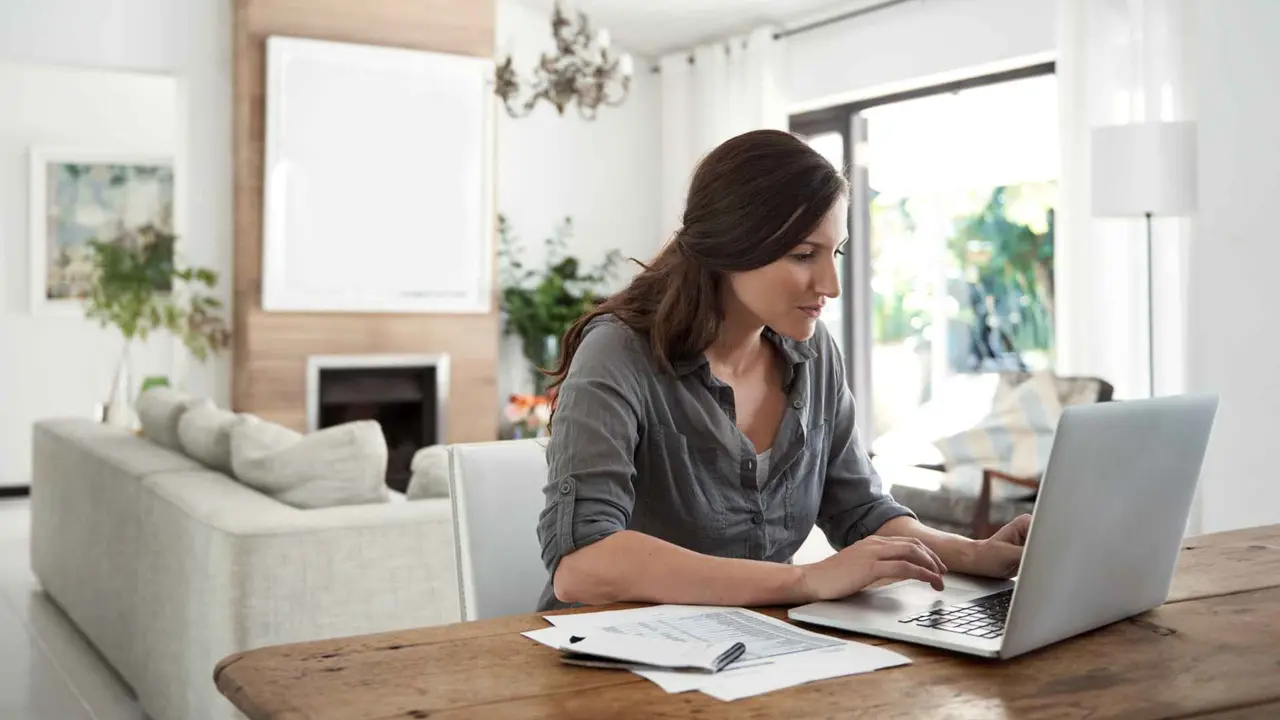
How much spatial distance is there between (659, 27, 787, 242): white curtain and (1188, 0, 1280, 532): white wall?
335 cm

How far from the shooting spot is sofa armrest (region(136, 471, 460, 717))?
269 centimetres

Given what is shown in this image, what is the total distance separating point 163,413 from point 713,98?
4.61 meters

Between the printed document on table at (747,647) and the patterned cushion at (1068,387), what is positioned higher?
the patterned cushion at (1068,387)

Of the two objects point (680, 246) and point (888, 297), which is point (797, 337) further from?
point (888, 297)

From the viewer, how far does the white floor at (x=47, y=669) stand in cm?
347

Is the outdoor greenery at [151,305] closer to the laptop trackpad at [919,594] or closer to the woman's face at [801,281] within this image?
the woman's face at [801,281]

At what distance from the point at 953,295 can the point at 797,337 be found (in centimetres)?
510

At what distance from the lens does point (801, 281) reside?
5.41 ft

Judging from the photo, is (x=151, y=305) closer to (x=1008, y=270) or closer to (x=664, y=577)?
(x=1008, y=270)

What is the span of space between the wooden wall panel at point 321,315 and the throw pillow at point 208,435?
277cm

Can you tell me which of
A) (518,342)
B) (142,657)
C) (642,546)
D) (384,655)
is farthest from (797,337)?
(518,342)

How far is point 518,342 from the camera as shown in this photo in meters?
7.80

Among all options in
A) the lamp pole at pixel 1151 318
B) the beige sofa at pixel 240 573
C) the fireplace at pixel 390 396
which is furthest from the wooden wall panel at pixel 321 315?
the lamp pole at pixel 1151 318

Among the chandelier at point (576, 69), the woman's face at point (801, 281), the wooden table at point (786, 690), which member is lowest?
the wooden table at point (786, 690)
